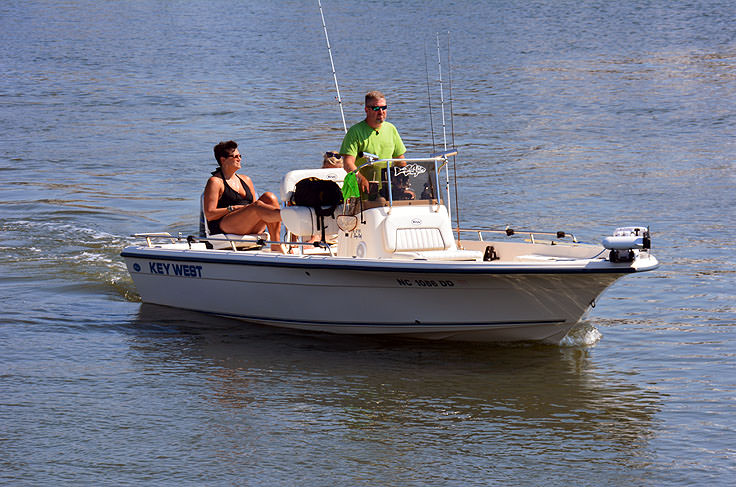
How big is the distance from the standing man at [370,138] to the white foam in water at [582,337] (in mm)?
2295

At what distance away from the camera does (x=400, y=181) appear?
9.19 meters

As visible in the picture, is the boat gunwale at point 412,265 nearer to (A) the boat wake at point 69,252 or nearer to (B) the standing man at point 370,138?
(B) the standing man at point 370,138

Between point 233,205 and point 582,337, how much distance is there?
3.54 meters

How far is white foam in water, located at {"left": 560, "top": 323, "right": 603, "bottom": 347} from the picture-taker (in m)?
9.46

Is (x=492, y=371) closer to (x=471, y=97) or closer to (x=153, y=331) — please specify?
(x=153, y=331)

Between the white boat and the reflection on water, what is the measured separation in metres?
0.27

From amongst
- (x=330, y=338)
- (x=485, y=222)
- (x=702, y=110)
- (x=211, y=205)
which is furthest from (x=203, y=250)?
(x=702, y=110)

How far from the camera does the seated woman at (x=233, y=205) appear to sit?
9930 mm

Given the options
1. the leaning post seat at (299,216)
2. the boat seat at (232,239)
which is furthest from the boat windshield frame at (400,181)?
the boat seat at (232,239)

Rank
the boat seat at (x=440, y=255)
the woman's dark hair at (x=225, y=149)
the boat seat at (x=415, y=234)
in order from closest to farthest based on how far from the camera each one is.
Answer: the boat seat at (x=440, y=255) → the boat seat at (x=415, y=234) → the woman's dark hair at (x=225, y=149)

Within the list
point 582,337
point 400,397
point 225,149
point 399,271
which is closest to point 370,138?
point 399,271

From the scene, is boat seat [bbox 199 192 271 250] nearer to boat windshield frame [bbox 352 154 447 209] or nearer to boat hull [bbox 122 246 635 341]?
boat hull [bbox 122 246 635 341]

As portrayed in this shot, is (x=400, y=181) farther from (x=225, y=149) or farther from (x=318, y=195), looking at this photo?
(x=225, y=149)

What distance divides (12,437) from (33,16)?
1759 inches
